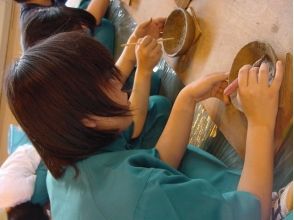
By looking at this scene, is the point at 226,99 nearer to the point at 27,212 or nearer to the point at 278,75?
the point at 278,75

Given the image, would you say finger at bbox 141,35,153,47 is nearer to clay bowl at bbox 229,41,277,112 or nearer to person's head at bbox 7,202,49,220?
clay bowl at bbox 229,41,277,112

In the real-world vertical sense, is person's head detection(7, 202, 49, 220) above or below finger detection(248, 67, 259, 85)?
below

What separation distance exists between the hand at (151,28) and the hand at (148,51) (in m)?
0.12

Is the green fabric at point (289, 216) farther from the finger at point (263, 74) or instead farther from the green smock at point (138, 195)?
the finger at point (263, 74)

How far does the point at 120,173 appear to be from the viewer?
2.19 feet

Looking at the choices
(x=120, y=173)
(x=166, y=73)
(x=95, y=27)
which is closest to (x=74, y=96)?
(x=120, y=173)

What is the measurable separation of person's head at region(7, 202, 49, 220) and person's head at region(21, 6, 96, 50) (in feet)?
1.60

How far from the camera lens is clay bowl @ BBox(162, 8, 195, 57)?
0.98 metres

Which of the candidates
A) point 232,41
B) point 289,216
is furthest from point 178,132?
point 289,216

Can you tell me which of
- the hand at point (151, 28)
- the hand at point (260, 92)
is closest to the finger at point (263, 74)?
the hand at point (260, 92)

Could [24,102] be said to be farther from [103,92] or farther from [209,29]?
[209,29]

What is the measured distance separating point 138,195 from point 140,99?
17.0 inches

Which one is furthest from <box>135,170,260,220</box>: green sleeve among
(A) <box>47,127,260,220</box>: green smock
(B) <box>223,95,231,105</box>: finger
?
(B) <box>223,95,231,105</box>: finger

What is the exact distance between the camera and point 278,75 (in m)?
0.66
